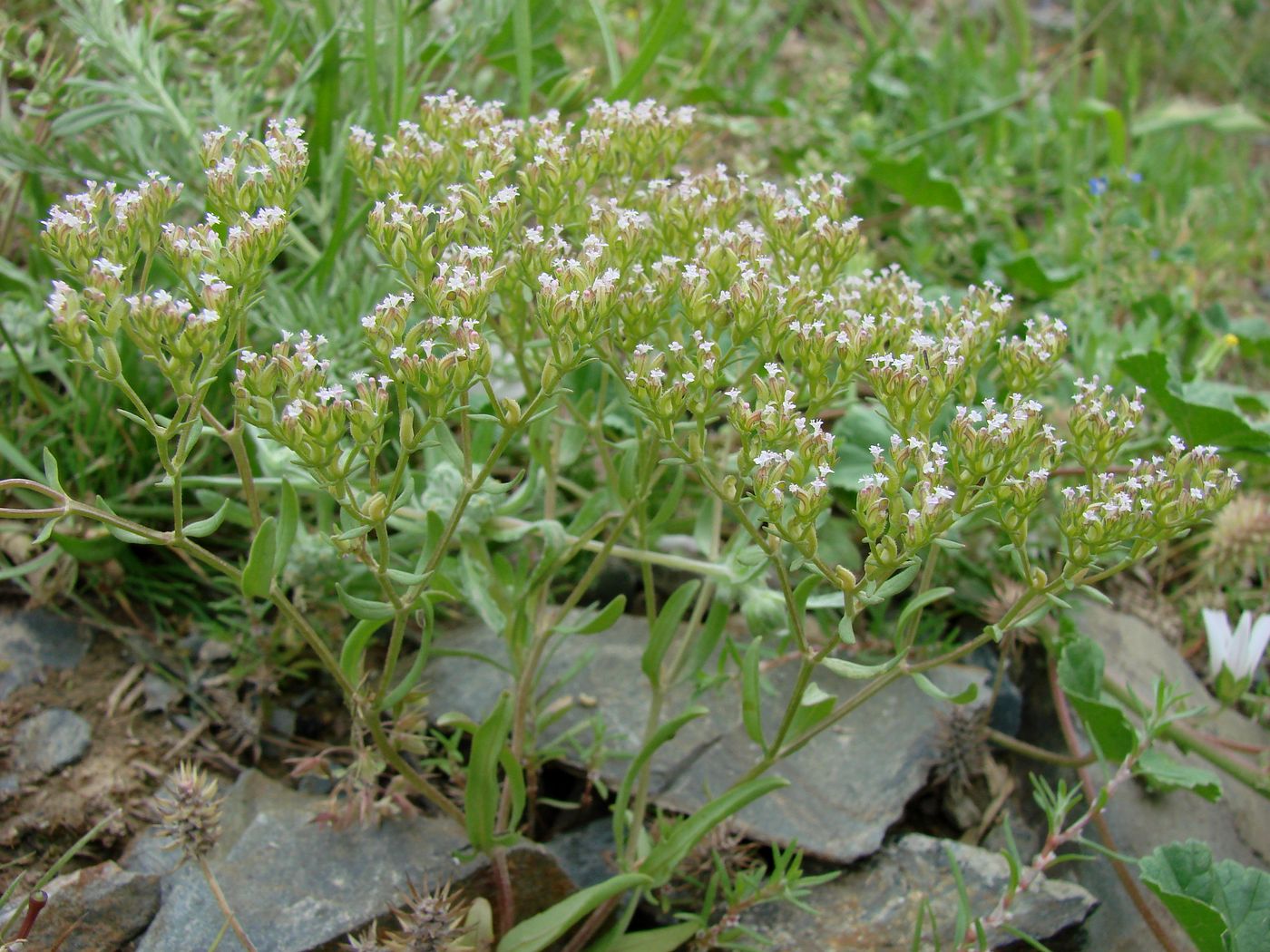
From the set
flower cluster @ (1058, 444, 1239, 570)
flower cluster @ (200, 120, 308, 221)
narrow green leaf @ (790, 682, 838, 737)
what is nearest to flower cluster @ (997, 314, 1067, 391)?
flower cluster @ (1058, 444, 1239, 570)

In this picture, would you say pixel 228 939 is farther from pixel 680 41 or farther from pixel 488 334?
pixel 680 41

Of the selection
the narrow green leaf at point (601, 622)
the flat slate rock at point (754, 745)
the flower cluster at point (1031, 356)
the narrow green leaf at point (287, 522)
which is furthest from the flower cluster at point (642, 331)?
the flat slate rock at point (754, 745)

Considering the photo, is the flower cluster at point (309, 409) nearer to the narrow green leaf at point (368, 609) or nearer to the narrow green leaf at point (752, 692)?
the narrow green leaf at point (368, 609)

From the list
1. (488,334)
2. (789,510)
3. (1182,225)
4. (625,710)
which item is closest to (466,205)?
(488,334)

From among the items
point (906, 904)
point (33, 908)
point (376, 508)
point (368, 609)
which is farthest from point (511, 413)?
point (906, 904)

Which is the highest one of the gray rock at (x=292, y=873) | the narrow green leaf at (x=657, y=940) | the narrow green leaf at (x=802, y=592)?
the narrow green leaf at (x=802, y=592)

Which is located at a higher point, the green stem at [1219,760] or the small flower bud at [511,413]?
the small flower bud at [511,413]
